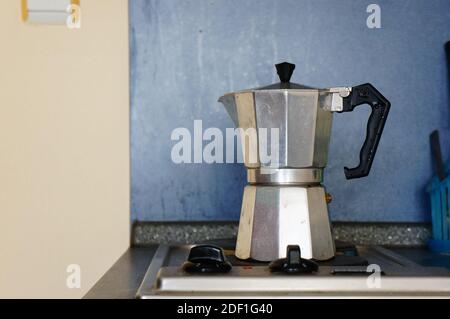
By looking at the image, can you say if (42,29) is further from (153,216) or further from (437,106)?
(437,106)

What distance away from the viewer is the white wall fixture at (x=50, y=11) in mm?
1183

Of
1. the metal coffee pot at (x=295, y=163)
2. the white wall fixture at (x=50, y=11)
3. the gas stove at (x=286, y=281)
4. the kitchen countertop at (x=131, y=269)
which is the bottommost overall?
the kitchen countertop at (x=131, y=269)

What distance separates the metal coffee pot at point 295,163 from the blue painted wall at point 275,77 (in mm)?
278

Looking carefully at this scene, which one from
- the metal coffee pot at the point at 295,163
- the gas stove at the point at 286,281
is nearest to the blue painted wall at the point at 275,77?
the metal coffee pot at the point at 295,163

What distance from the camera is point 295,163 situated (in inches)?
35.5

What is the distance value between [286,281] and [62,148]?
620 mm

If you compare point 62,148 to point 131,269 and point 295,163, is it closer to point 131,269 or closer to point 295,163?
point 131,269

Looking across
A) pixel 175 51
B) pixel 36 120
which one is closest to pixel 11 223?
pixel 36 120

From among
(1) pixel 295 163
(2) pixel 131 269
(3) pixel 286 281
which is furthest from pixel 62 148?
(3) pixel 286 281

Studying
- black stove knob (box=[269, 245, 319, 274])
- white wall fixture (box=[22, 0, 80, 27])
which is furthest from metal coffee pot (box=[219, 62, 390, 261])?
white wall fixture (box=[22, 0, 80, 27])

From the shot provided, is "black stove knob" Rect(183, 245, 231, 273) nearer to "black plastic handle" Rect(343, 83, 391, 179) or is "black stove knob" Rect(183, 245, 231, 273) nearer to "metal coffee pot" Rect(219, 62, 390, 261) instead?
"metal coffee pot" Rect(219, 62, 390, 261)

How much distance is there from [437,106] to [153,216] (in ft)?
1.90

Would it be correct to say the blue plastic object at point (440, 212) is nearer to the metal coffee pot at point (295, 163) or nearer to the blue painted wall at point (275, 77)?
the blue painted wall at point (275, 77)

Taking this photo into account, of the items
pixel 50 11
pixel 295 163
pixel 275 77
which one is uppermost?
pixel 50 11
